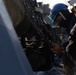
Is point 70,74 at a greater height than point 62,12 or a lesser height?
lesser

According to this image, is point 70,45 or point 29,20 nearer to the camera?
point 29,20

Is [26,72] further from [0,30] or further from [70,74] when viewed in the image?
[70,74]

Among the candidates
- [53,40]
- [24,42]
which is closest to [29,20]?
[53,40]

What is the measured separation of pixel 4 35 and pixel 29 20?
2528mm

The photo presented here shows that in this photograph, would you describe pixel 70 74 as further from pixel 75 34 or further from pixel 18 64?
pixel 18 64

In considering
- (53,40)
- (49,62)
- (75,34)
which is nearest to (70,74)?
(49,62)

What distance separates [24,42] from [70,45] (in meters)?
0.70

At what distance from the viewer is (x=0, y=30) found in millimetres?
1334

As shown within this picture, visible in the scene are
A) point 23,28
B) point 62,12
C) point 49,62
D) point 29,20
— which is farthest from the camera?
point 62,12

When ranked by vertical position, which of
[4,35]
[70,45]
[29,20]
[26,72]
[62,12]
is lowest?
[70,45]

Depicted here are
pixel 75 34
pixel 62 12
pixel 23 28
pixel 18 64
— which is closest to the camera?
pixel 18 64

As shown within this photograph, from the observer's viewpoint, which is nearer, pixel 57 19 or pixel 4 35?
pixel 4 35

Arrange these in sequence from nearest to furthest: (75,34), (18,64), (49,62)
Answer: (18,64) → (75,34) → (49,62)

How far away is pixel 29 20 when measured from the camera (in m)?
3.86
